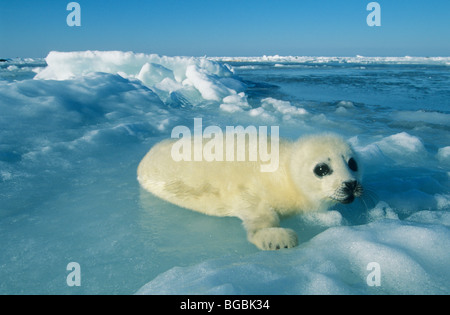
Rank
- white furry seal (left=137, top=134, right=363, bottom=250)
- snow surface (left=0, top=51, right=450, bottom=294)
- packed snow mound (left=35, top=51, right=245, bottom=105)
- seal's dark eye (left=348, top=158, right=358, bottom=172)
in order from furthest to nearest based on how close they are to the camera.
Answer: packed snow mound (left=35, top=51, right=245, bottom=105), seal's dark eye (left=348, top=158, right=358, bottom=172), white furry seal (left=137, top=134, right=363, bottom=250), snow surface (left=0, top=51, right=450, bottom=294)

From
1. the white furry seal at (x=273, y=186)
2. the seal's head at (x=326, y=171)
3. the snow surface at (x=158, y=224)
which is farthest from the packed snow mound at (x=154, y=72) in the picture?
the seal's head at (x=326, y=171)

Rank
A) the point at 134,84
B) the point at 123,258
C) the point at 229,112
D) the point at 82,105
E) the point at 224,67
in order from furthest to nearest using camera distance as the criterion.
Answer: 1. the point at 224,67
2. the point at 134,84
3. the point at 229,112
4. the point at 82,105
5. the point at 123,258

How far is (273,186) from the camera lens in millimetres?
2223

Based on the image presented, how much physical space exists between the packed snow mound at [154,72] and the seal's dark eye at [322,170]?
20.5ft

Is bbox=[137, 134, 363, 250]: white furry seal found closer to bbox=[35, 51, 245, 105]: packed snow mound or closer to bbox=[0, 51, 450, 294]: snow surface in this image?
bbox=[0, 51, 450, 294]: snow surface

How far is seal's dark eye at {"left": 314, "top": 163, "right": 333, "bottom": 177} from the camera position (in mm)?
2047

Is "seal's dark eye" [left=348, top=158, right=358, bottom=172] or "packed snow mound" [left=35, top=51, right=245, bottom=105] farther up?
"packed snow mound" [left=35, top=51, right=245, bottom=105]

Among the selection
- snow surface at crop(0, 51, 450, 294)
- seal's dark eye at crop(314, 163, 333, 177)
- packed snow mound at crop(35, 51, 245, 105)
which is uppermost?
packed snow mound at crop(35, 51, 245, 105)

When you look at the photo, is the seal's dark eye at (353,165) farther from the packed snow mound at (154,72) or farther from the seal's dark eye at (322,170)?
the packed snow mound at (154,72)

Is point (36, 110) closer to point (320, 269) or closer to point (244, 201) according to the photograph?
point (244, 201)

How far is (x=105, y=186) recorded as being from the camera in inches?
109

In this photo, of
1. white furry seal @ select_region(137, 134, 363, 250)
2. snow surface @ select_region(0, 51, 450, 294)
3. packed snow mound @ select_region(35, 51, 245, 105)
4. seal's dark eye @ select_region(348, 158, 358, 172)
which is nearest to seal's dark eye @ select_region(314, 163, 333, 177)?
white furry seal @ select_region(137, 134, 363, 250)

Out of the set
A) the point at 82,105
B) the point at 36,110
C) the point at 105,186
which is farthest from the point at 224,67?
the point at 105,186
